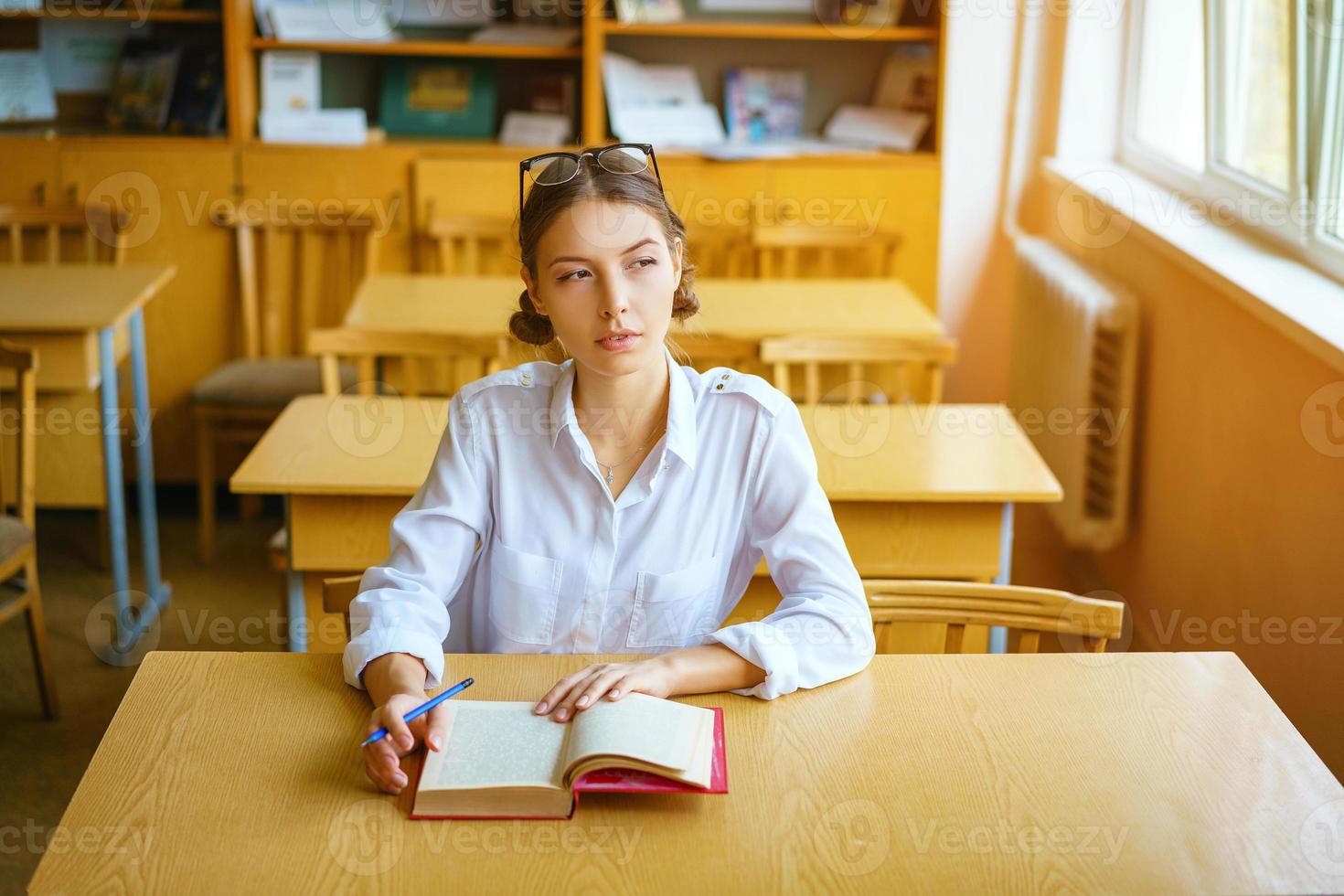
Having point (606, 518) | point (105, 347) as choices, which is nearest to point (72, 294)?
point (105, 347)

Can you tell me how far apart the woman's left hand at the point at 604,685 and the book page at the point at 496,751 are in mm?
18

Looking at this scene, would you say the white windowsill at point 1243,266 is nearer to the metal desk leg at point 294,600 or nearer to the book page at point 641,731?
the book page at point 641,731

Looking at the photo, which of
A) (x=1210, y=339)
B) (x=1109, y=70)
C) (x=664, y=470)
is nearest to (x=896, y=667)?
A: (x=664, y=470)

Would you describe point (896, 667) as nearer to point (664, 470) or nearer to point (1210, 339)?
point (664, 470)

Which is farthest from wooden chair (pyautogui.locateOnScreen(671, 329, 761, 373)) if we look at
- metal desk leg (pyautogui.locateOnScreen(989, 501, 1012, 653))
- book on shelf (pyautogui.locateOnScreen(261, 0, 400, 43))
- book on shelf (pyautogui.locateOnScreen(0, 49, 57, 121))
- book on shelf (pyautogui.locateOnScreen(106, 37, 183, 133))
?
book on shelf (pyautogui.locateOnScreen(0, 49, 57, 121))

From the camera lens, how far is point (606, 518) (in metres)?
1.58

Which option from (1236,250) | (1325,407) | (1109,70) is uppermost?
(1109,70)

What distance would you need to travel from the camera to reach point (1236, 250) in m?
2.70

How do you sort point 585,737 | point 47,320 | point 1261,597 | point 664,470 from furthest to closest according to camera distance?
point 47,320 < point 1261,597 < point 664,470 < point 585,737

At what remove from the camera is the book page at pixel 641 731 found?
1193 mm

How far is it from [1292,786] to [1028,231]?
3.14 meters

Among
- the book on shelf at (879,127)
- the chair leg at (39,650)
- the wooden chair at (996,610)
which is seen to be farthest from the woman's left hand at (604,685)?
the book on shelf at (879,127)

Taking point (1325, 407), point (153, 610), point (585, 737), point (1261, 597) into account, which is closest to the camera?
point (585, 737)

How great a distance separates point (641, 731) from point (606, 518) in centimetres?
39
